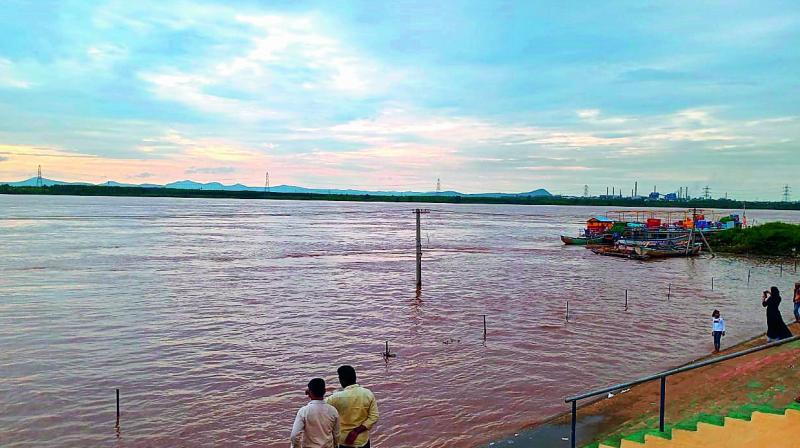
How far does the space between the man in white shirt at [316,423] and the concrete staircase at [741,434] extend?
4.23m

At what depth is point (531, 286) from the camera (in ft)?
108

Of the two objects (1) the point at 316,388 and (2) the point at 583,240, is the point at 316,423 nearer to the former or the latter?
(1) the point at 316,388

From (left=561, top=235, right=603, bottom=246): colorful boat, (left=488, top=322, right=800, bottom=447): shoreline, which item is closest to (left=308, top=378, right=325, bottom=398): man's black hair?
(left=488, top=322, right=800, bottom=447): shoreline

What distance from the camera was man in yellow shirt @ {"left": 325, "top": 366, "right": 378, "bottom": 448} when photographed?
21.2 ft

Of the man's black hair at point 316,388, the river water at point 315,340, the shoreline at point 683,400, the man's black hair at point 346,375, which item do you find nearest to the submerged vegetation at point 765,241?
the river water at point 315,340

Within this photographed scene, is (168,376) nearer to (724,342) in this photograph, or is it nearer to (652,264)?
(724,342)

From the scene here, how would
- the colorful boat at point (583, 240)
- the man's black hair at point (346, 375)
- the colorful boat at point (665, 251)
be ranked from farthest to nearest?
the colorful boat at point (583, 240), the colorful boat at point (665, 251), the man's black hair at point (346, 375)

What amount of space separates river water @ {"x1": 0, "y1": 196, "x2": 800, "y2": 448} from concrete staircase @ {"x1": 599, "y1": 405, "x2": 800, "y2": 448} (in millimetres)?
4658

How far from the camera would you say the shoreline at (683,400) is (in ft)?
31.6

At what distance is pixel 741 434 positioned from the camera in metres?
7.31

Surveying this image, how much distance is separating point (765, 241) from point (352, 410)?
187ft

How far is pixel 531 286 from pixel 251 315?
54.0ft

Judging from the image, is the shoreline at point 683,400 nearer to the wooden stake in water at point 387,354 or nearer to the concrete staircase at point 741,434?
the concrete staircase at point 741,434

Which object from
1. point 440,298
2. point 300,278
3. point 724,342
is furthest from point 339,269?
point 724,342
